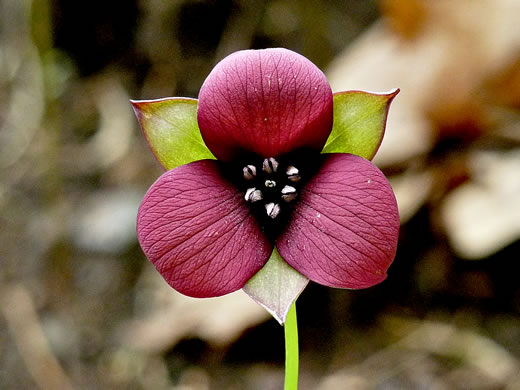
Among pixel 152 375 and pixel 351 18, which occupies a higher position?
pixel 351 18

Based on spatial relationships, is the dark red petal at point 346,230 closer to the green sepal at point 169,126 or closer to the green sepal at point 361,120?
the green sepal at point 361,120

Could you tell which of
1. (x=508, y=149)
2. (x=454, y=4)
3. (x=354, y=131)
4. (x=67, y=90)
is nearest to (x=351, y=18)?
(x=454, y=4)

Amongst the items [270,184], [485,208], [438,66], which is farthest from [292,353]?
[438,66]

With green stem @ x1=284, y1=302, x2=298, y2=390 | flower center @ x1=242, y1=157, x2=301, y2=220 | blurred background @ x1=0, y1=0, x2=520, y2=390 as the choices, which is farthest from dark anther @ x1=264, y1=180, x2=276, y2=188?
blurred background @ x1=0, y1=0, x2=520, y2=390

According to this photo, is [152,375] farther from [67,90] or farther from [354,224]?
[67,90]

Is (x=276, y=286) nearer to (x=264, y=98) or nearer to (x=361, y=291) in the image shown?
(x=264, y=98)

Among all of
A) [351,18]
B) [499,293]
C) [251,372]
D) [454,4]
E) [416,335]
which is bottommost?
[251,372]

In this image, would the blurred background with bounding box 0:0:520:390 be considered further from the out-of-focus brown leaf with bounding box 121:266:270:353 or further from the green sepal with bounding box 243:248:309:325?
the green sepal with bounding box 243:248:309:325
